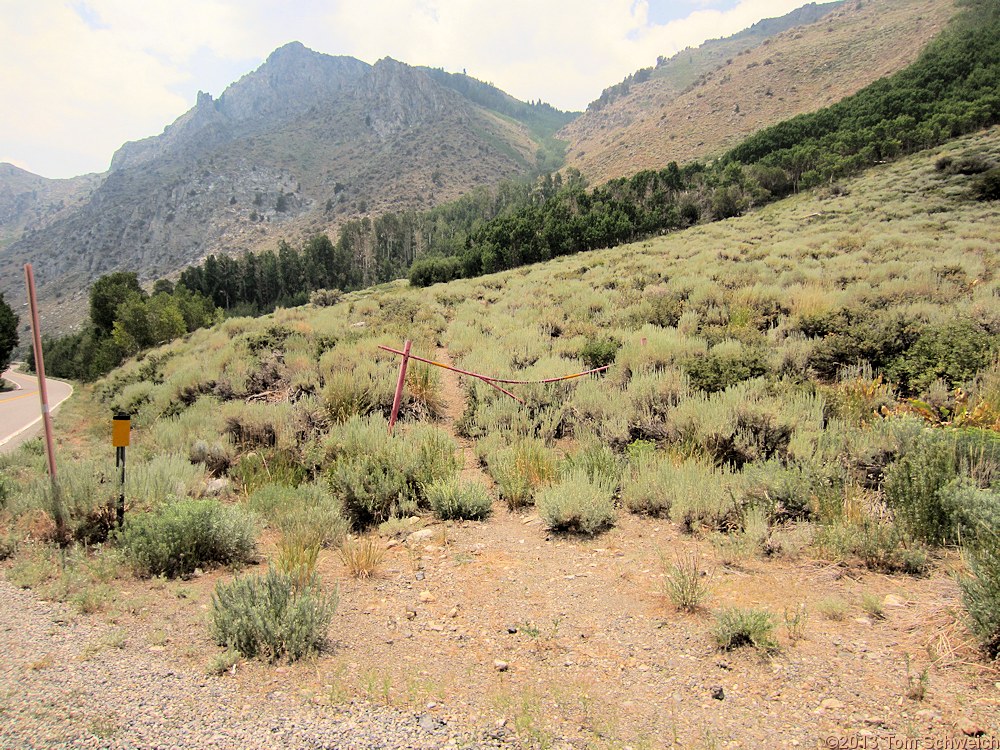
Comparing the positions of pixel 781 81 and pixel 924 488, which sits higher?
pixel 781 81

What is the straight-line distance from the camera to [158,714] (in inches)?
95.1

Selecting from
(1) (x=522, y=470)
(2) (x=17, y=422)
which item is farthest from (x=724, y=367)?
(2) (x=17, y=422)

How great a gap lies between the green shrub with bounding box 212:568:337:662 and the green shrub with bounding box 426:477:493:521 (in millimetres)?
1985

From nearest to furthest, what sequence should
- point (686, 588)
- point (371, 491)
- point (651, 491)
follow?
point (686, 588) → point (651, 491) → point (371, 491)

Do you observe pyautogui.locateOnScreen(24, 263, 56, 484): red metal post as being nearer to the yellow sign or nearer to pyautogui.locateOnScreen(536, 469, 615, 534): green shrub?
the yellow sign

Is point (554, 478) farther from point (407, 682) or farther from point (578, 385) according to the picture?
point (407, 682)

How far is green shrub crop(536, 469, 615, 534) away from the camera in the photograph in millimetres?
4617

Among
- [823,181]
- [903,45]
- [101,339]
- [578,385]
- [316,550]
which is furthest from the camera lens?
[903,45]

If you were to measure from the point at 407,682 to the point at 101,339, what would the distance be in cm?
5818

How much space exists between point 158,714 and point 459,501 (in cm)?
308

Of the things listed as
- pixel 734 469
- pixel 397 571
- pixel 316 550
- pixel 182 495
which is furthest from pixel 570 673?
pixel 182 495

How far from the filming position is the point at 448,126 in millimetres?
186375

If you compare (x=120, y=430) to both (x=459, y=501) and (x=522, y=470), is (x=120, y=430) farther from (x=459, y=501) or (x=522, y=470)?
(x=522, y=470)

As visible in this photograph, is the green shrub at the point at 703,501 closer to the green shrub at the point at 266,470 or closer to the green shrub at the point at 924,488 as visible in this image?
the green shrub at the point at 924,488
